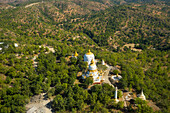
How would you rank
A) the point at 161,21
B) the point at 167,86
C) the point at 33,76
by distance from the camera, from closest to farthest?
the point at 33,76, the point at 167,86, the point at 161,21

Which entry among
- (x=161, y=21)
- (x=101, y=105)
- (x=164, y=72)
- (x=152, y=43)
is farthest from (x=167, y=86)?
(x=161, y=21)

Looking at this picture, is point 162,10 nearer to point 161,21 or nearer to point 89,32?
point 161,21

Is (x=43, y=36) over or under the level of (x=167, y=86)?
over

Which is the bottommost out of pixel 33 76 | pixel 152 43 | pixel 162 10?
pixel 152 43

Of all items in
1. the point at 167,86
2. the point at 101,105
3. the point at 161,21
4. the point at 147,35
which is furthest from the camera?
the point at 161,21

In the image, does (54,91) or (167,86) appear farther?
Result: (167,86)

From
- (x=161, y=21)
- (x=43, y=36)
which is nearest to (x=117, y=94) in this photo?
(x=43, y=36)
